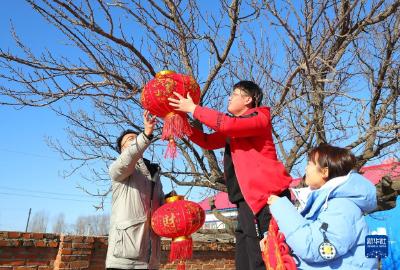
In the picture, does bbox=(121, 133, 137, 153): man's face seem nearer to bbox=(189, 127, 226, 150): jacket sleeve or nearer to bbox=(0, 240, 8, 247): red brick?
bbox=(189, 127, 226, 150): jacket sleeve

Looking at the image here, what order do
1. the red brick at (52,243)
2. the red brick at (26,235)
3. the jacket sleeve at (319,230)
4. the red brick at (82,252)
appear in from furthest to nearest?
the red brick at (82,252), the red brick at (52,243), the red brick at (26,235), the jacket sleeve at (319,230)

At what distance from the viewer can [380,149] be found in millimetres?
5219

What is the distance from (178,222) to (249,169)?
1.96ft

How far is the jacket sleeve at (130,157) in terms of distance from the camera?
8.21 feet

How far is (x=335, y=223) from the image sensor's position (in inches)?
66.9

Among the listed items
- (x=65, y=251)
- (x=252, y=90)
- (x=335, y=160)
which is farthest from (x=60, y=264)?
(x=335, y=160)

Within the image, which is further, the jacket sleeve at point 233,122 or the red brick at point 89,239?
the red brick at point 89,239

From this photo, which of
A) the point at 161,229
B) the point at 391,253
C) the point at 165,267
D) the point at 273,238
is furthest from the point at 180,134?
the point at 391,253

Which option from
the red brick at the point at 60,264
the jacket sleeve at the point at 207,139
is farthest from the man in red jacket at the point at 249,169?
the red brick at the point at 60,264

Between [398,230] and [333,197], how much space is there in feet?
24.0

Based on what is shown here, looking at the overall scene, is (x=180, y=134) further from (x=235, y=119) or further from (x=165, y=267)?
(x=165, y=267)

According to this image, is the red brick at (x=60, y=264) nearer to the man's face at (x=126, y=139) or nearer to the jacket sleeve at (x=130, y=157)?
the man's face at (x=126, y=139)

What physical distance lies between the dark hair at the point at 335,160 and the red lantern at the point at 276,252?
0.39m

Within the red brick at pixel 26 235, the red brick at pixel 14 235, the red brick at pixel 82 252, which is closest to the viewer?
the red brick at pixel 14 235
